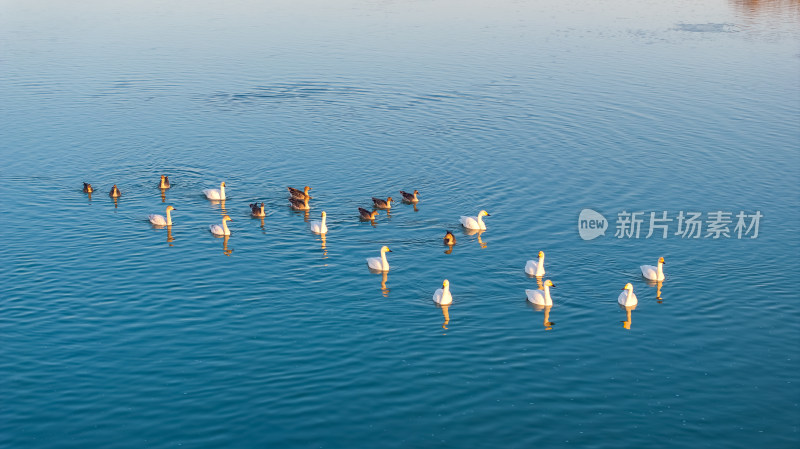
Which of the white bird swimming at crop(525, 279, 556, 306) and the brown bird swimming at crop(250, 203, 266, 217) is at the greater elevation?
the brown bird swimming at crop(250, 203, 266, 217)

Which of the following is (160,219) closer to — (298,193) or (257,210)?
(257,210)

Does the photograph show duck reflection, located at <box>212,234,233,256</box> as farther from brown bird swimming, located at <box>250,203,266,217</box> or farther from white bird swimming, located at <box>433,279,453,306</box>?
white bird swimming, located at <box>433,279,453,306</box>

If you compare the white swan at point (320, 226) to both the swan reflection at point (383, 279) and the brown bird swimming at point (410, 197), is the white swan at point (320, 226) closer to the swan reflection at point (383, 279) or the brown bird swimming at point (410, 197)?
the swan reflection at point (383, 279)

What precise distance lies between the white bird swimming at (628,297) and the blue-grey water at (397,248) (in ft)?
1.27

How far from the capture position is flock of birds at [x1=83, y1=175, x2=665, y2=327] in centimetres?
3756

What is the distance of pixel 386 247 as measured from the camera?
1626 inches

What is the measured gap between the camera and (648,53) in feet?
279

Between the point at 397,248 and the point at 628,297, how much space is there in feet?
38.6

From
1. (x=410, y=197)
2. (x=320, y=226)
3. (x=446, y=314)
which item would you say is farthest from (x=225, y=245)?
(x=446, y=314)

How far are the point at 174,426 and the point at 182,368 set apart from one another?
382cm

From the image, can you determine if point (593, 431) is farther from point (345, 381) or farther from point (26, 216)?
point (26, 216)

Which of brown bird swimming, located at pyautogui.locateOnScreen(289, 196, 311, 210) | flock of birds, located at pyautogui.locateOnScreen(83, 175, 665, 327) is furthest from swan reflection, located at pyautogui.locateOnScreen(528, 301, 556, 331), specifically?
brown bird swimming, located at pyautogui.locateOnScreen(289, 196, 311, 210)

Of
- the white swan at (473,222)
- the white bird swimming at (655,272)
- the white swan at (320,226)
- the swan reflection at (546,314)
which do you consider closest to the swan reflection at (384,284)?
the white swan at (320,226)

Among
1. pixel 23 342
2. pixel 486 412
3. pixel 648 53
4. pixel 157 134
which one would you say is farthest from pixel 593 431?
pixel 648 53
